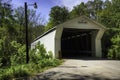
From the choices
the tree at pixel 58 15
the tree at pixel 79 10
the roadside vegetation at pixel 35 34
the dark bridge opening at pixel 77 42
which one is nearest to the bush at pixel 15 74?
the roadside vegetation at pixel 35 34

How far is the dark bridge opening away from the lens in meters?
29.1

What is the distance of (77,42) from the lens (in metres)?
34.6

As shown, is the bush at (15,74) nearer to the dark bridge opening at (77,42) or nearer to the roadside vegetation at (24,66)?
the roadside vegetation at (24,66)

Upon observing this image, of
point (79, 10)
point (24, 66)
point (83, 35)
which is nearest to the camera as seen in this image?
point (24, 66)

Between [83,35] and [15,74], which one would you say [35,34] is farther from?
[15,74]

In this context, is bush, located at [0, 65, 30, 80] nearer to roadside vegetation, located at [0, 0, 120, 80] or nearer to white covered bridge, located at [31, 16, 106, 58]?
roadside vegetation, located at [0, 0, 120, 80]

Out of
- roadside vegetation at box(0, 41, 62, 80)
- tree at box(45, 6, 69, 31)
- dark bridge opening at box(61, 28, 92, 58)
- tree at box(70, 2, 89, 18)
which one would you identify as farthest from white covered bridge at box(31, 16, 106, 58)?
tree at box(70, 2, 89, 18)

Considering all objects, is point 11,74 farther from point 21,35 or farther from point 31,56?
point 21,35

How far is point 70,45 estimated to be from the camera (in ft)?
124

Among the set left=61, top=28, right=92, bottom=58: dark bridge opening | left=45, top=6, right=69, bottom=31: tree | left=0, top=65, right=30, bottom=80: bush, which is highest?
left=45, top=6, right=69, bottom=31: tree

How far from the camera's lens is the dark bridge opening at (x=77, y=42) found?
95.5ft

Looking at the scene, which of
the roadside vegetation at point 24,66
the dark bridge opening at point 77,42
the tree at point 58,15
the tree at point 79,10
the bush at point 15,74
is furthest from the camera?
the tree at point 79,10

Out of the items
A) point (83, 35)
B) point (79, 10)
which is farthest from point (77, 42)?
point (79, 10)

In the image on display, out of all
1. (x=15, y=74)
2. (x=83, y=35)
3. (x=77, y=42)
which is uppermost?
(x=83, y=35)
